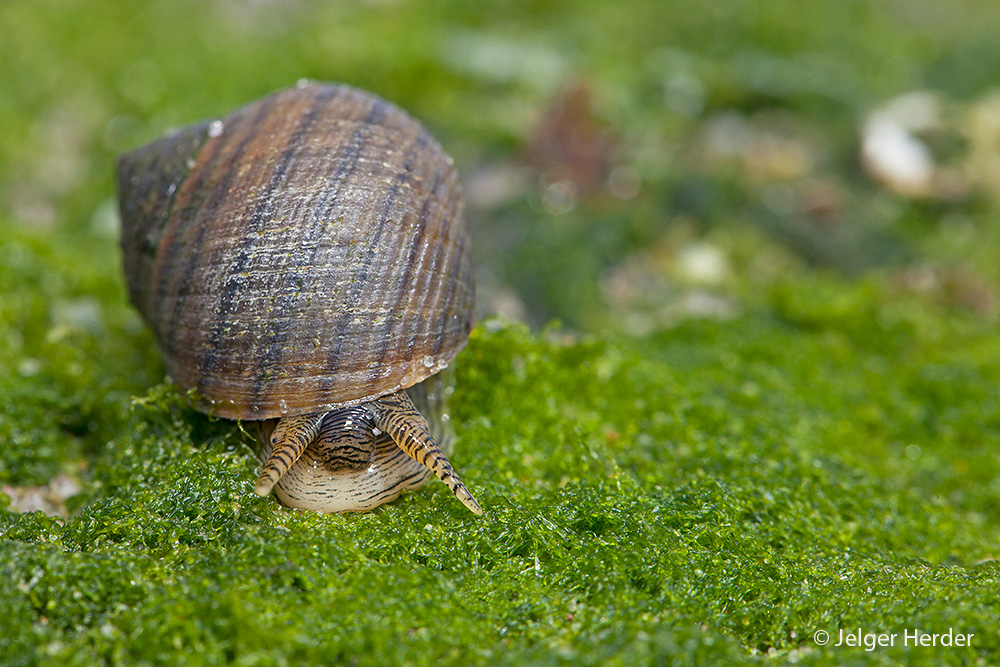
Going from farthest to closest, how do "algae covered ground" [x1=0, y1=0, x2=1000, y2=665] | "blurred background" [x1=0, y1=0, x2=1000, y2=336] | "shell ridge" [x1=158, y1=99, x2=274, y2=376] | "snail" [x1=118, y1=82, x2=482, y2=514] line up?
"blurred background" [x1=0, y1=0, x2=1000, y2=336], "shell ridge" [x1=158, y1=99, x2=274, y2=376], "snail" [x1=118, y1=82, x2=482, y2=514], "algae covered ground" [x1=0, y1=0, x2=1000, y2=665]

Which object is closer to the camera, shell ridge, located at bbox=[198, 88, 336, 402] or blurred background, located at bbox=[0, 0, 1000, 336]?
shell ridge, located at bbox=[198, 88, 336, 402]

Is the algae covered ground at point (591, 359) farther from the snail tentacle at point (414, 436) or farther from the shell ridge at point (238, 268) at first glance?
the shell ridge at point (238, 268)

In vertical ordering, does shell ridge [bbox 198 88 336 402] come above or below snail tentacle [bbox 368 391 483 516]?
above

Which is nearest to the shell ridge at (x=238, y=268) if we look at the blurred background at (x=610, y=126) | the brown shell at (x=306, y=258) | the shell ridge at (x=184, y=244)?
the brown shell at (x=306, y=258)

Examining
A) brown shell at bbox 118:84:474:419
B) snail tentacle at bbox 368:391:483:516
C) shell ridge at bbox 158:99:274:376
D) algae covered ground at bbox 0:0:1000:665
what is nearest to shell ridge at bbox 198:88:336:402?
brown shell at bbox 118:84:474:419

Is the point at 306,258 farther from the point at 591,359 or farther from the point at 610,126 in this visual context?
the point at 610,126

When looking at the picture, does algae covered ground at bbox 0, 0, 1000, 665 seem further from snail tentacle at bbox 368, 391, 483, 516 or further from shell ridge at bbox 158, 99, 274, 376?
shell ridge at bbox 158, 99, 274, 376

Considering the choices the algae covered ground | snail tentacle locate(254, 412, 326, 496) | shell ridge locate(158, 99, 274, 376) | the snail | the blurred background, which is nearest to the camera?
the algae covered ground

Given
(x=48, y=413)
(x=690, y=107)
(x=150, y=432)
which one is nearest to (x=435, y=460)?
(x=150, y=432)
